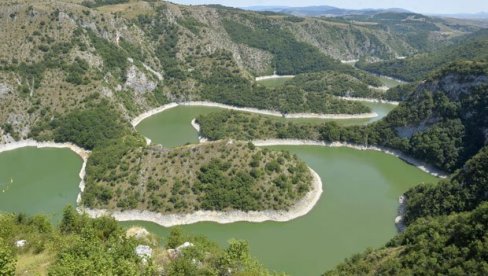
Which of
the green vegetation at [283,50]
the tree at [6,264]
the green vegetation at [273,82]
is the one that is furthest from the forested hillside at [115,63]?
the tree at [6,264]

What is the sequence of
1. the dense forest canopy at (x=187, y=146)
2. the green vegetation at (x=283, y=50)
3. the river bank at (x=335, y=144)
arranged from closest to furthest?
the dense forest canopy at (x=187, y=146) < the river bank at (x=335, y=144) < the green vegetation at (x=283, y=50)

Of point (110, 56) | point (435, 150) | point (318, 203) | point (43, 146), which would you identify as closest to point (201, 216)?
point (318, 203)

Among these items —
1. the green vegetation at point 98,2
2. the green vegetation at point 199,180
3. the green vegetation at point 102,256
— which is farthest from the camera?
the green vegetation at point 98,2

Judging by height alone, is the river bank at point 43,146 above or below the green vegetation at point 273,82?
above

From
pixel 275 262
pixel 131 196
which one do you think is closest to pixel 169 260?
pixel 275 262

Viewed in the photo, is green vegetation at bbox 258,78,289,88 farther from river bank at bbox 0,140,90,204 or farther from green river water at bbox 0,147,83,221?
green river water at bbox 0,147,83,221

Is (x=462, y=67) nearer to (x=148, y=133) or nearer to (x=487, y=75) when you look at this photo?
(x=487, y=75)

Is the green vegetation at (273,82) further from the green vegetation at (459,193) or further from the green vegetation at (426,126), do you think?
the green vegetation at (459,193)
